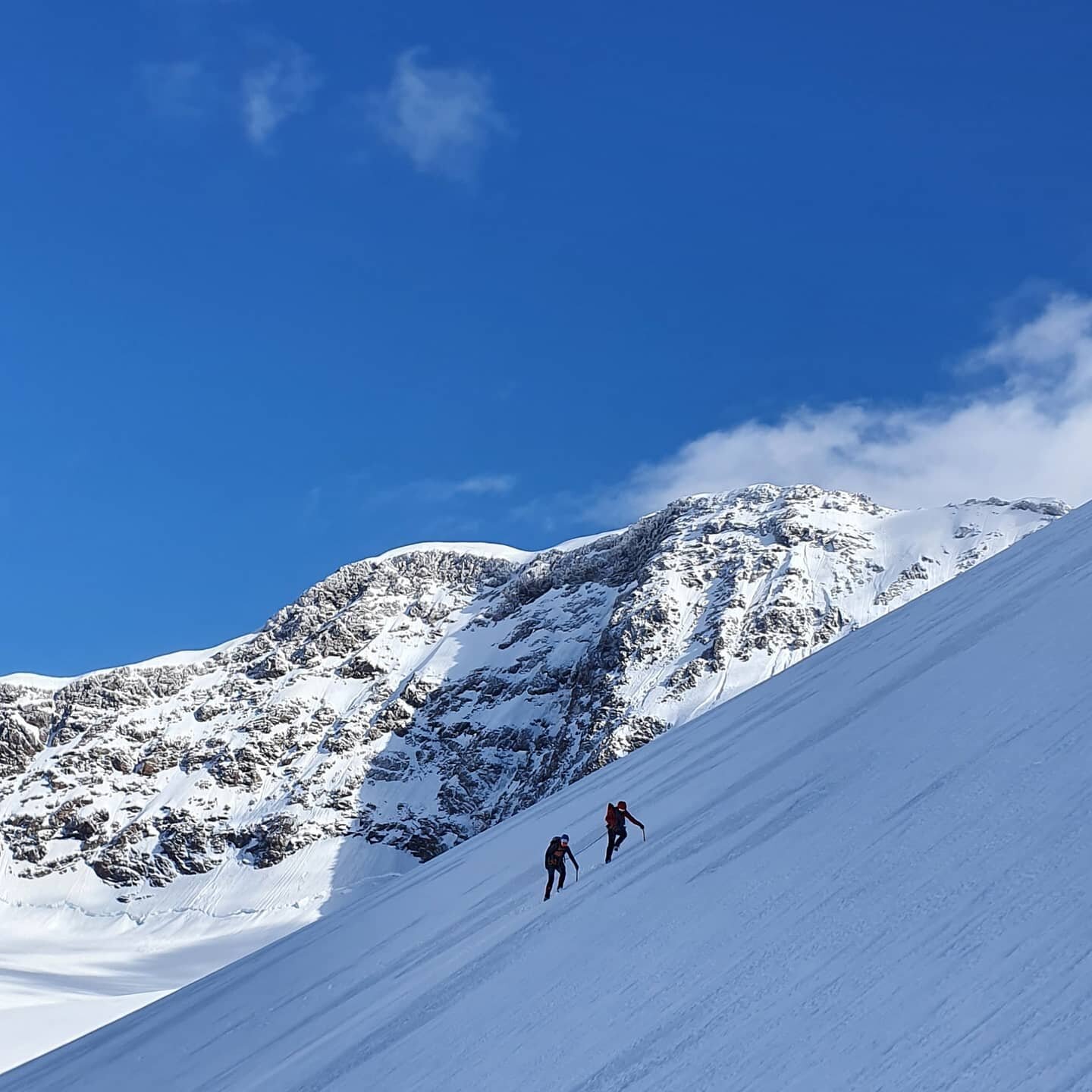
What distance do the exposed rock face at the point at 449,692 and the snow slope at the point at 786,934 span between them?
306 ft

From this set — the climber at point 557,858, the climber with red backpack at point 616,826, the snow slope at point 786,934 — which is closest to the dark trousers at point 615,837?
the climber with red backpack at point 616,826

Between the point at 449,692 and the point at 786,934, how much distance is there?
477 feet

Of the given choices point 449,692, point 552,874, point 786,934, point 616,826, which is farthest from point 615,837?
point 449,692

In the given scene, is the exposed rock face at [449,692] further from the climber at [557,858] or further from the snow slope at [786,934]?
the climber at [557,858]

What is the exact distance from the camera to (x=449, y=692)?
15312 centimetres

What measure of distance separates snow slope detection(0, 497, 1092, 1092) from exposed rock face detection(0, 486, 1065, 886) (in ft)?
306

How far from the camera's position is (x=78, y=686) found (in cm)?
16612

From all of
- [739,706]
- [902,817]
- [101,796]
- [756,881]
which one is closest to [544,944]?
[756,881]

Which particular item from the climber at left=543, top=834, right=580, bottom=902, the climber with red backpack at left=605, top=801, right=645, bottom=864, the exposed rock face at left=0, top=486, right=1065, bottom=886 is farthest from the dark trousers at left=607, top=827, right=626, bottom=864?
the exposed rock face at left=0, top=486, right=1065, bottom=886

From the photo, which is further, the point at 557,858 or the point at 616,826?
the point at 616,826

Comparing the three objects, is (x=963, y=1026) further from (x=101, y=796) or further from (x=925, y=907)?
(x=101, y=796)

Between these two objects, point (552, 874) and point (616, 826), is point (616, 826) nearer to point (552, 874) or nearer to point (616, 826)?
point (616, 826)

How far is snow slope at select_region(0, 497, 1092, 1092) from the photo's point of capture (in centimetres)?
736

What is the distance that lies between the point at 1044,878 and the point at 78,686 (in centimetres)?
17588
